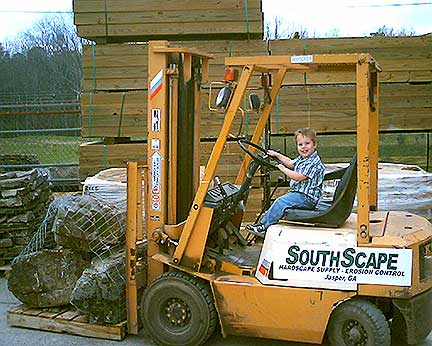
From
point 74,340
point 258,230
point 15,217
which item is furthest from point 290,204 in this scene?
point 15,217

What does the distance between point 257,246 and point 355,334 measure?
1303mm

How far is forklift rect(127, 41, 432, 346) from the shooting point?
15.2 ft

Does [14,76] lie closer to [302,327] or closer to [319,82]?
[319,82]

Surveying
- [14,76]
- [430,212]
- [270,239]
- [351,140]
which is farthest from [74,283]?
[14,76]

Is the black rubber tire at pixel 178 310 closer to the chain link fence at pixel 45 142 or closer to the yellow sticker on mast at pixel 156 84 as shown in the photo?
the yellow sticker on mast at pixel 156 84

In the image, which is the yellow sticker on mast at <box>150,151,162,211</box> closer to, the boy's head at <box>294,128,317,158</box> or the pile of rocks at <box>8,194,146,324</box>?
the pile of rocks at <box>8,194,146,324</box>

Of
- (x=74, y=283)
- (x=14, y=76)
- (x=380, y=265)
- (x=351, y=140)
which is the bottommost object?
(x=74, y=283)

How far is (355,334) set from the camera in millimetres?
4719

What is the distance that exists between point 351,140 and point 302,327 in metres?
4.61

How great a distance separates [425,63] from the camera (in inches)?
334

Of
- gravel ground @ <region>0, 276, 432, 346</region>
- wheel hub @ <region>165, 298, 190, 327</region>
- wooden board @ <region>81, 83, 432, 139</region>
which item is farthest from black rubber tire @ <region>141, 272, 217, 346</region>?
wooden board @ <region>81, 83, 432, 139</region>

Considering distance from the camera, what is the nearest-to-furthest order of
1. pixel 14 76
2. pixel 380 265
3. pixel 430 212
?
pixel 380 265 → pixel 430 212 → pixel 14 76

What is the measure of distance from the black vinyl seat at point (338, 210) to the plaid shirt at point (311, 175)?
5.9 inches

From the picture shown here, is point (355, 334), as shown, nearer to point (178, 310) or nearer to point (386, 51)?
point (178, 310)
